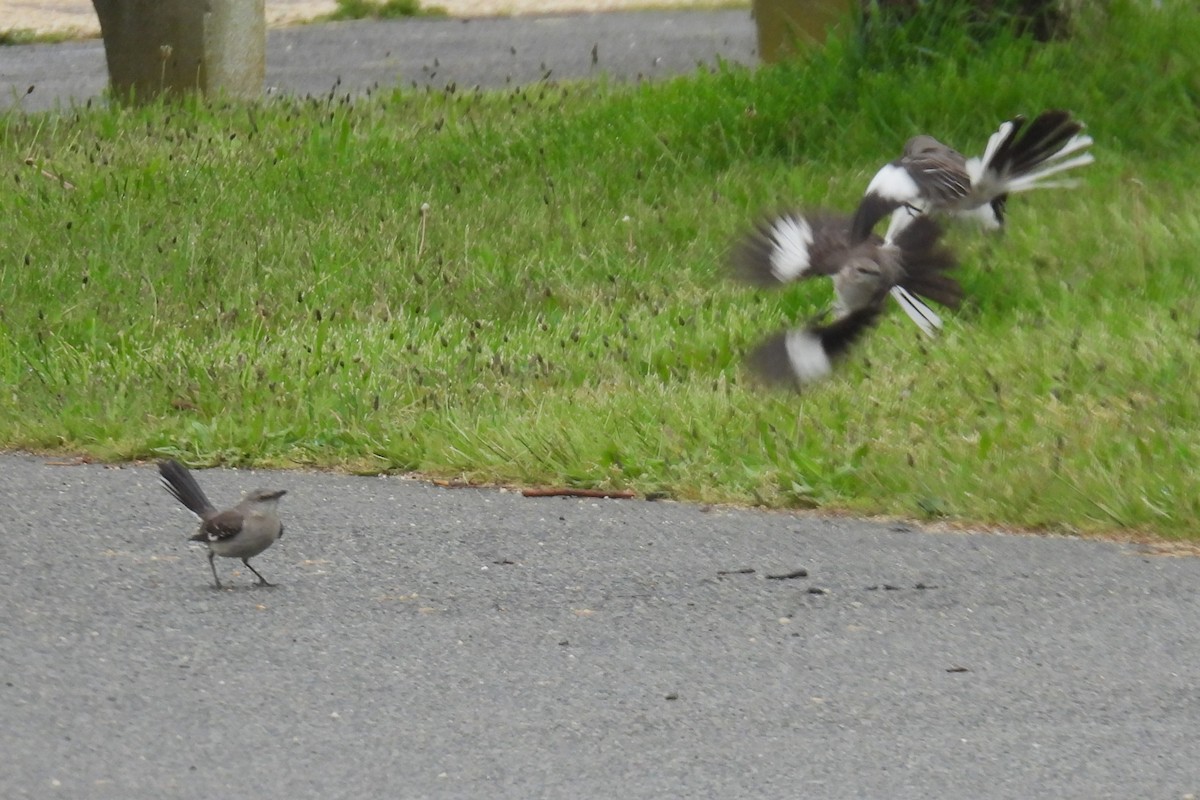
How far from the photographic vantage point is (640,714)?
4.48 metres

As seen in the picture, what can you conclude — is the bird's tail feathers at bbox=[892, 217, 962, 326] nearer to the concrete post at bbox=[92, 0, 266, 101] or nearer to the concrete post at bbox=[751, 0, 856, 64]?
the concrete post at bbox=[751, 0, 856, 64]

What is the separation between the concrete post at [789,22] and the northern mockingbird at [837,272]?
18.1ft

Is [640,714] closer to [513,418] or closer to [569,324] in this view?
[513,418]

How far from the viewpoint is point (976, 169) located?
8.16m

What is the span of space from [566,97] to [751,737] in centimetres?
912

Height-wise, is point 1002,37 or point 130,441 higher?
point 1002,37

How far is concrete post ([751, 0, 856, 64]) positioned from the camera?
41.3ft

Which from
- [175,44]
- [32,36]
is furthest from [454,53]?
[32,36]

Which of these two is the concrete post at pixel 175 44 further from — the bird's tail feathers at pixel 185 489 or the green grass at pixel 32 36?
the bird's tail feathers at pixel 185 489

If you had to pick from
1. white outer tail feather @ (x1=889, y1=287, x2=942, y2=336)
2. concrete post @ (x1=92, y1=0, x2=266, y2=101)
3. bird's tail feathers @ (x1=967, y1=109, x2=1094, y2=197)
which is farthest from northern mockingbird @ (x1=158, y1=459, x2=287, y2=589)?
concrete post @ (x1=92, y1=0, x2=266, y2=101)

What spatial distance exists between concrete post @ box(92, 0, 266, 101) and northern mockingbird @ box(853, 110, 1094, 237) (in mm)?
6368

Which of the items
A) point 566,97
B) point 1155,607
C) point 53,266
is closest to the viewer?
point 1155,607

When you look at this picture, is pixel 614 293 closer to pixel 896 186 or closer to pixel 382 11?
pixel 896 186

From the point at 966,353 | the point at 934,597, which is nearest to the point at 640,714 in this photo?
the point at 934,597
